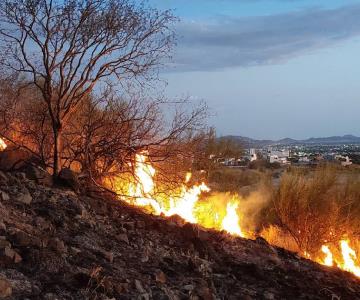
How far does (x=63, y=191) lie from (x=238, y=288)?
3.86 metres

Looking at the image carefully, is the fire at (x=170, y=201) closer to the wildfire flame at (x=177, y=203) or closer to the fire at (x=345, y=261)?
the wildfire flame at (x=177, y=203)

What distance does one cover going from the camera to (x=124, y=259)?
717 cm

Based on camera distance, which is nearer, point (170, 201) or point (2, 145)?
point (170, 201)

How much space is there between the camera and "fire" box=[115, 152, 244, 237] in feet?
37.9

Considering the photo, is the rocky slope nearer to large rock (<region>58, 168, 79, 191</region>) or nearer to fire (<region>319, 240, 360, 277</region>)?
large rock (<region>58, 168, 79, 191</region>)

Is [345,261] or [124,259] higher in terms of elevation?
[124,259]

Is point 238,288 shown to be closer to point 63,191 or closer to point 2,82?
point 63,191

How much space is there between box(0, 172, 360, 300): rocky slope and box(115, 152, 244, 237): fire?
53.6 inches

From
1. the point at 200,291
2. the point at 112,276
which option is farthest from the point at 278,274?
the point at 112,276

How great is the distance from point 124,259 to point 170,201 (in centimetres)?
494

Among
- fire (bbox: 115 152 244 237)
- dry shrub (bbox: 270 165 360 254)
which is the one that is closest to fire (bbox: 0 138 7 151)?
fire (bbox: 115 152 244 237)

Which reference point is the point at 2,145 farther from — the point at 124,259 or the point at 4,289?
the point at 4,289

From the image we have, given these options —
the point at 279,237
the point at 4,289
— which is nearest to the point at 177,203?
the point at 279,237

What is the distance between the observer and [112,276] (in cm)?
623
